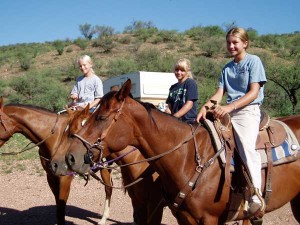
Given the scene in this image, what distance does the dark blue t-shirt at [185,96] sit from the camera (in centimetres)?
511

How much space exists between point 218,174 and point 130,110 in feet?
3.46

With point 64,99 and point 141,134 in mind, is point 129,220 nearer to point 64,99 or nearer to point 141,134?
point 141,134

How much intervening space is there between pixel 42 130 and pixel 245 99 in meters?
3.29

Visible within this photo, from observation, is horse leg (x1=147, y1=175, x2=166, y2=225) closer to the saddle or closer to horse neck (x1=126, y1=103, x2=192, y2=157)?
horse neck (x1=126, y1=103, x2=192, y2=157)

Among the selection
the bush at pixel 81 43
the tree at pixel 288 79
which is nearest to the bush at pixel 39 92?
the bush at pixel 81 43

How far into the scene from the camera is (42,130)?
5.71 metres

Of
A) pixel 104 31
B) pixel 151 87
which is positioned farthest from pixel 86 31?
pixel 151 87

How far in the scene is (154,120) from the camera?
358cm

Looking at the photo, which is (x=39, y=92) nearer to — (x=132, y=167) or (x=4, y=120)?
(x=4, y=120)

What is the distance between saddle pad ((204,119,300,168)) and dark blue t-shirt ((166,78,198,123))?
129cm

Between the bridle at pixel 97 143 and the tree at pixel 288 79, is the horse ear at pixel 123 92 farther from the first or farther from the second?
the tree at pixel 288 79

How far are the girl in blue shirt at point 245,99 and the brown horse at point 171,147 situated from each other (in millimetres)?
279

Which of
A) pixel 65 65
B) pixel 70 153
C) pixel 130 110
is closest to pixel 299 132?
pixel 130 110

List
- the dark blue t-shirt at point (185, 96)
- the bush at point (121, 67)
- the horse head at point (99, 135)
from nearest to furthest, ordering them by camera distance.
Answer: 1. the horse head at point (99, 135)
2. the dark blue t-shirt at point (185, 96)
3. the bush at point (121, 67)
